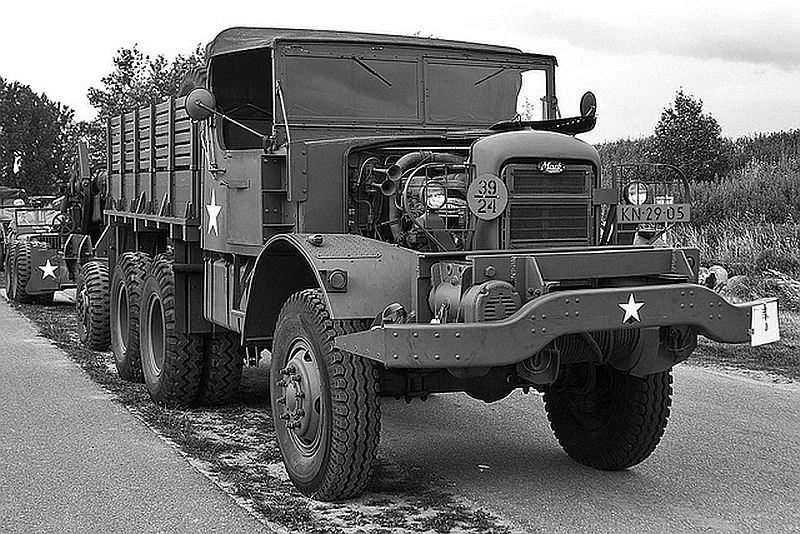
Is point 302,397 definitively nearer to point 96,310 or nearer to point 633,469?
point 633,469

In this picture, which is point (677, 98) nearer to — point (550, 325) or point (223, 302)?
point (223, 302)

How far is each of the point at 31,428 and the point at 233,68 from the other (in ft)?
9.08

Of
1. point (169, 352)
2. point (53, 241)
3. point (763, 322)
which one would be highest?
point (53, 241)

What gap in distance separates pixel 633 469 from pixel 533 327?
6.15 ft

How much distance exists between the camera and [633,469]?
22.2 ft

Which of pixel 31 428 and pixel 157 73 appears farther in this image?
pixel 157 73

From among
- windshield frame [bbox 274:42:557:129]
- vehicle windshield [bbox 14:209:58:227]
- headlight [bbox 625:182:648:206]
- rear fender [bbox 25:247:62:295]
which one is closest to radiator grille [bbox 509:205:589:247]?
headlight [bbox 625:182:648:206]

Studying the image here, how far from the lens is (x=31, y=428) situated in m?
7.93

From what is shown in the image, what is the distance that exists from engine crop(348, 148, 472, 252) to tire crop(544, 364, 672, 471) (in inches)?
49.6

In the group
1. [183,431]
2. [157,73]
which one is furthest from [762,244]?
[157,73]

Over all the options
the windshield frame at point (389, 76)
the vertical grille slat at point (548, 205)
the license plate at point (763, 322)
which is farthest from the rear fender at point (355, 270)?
the license plate at point (763, 322)

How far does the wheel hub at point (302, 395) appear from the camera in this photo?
236 inches

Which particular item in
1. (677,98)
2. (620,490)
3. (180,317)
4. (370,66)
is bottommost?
(620,490)

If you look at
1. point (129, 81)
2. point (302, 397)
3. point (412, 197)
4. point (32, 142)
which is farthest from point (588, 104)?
point (32, 142)
